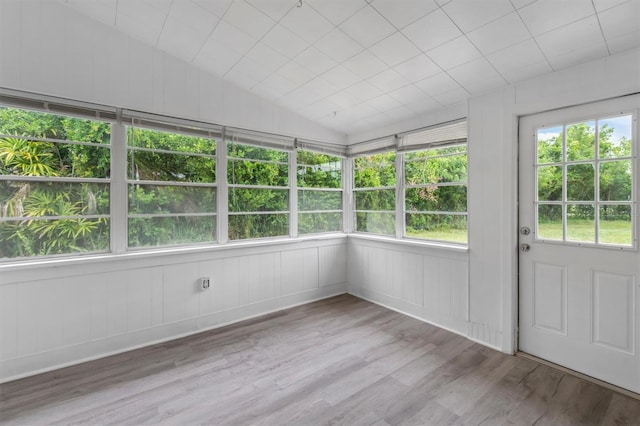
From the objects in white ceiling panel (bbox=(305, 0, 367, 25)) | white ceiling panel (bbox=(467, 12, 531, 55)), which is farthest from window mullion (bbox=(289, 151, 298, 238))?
white ceiling panel (bbox=(467, 12, 531, 55))

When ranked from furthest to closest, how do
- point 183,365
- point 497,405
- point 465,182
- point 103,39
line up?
point 465,182 → point 103,39 → point 183,365 → point 497,405

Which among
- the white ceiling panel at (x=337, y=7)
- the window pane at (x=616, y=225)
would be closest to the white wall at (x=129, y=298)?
the white ceiling panel at (x=337, y=7)

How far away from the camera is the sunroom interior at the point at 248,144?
218cm

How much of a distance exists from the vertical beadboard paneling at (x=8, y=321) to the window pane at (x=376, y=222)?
3.69 metres

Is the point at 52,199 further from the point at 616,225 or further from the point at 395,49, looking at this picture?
the point at 616,225

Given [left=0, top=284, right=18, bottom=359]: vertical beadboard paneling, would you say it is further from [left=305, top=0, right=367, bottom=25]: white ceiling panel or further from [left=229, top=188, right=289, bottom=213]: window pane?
[left=305, top=0, right=367, bottom=25]: white ceiling panel

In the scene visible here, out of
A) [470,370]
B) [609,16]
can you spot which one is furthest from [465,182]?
[470,370]

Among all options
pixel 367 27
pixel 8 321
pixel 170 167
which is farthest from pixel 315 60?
pixel 8 321

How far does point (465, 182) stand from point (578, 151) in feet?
2.99

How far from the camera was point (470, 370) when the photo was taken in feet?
7.85

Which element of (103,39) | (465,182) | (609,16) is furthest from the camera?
(465,182)

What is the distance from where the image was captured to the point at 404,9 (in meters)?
1.99

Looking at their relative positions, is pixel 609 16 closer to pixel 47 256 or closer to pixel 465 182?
pixel 465 182

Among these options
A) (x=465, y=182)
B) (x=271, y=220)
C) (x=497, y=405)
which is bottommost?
(x=497, y=405)
